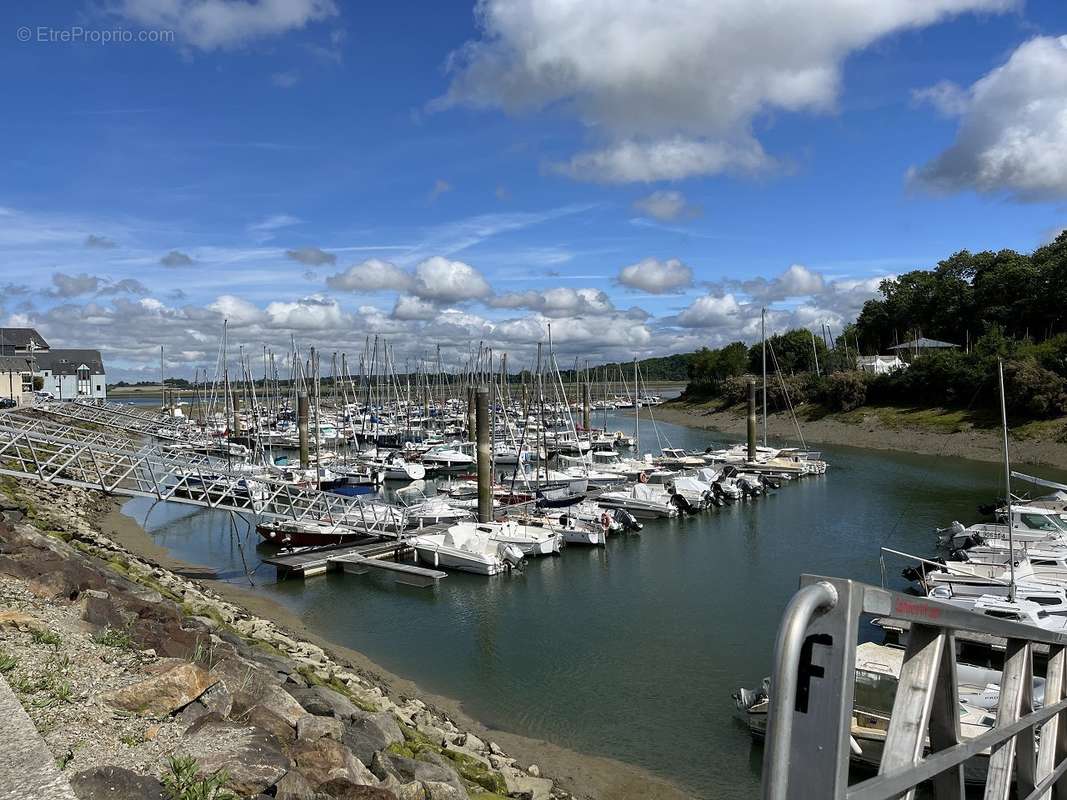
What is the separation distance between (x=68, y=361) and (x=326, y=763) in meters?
135

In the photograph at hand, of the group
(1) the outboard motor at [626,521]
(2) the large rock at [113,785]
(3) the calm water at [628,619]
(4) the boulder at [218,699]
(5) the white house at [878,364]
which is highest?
(5) the white house at [878,364]

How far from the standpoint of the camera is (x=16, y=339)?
398 feet

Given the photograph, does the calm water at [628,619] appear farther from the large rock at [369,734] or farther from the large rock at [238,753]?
the large rock at [238,753]

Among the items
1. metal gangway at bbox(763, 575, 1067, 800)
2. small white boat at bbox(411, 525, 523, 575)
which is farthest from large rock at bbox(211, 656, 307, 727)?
small white boat at bbox(411, 525, 523, 575)

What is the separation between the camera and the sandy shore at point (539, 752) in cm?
1582

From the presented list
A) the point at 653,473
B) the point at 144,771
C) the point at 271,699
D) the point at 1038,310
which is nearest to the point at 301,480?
the point at 653,473

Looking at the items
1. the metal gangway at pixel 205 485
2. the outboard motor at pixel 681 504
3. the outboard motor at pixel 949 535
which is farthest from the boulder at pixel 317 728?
the outboard motor at pixel 681 504

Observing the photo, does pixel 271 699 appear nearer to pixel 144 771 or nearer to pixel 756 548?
pixel 144 771

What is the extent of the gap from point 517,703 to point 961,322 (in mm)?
109771

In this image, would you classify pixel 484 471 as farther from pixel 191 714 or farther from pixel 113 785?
pixel 113 785

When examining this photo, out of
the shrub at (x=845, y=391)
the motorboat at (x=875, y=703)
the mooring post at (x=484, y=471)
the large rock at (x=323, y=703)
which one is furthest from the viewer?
the shrub at (x=845, y=391)

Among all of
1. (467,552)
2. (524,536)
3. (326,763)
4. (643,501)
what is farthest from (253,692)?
(643,501)

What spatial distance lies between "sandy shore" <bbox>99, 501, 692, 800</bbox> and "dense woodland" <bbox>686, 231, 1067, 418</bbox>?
54.5m

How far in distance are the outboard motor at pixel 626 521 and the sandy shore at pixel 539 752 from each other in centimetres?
1848
